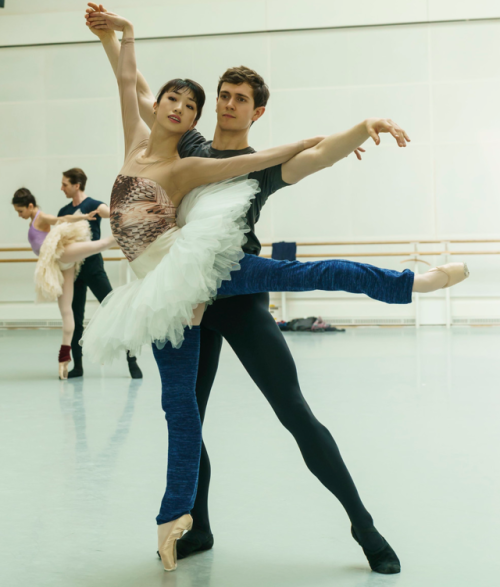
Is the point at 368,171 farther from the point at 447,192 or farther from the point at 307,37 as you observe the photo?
the point at 307,37

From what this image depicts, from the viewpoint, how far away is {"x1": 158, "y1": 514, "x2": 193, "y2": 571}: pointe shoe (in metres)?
1.56

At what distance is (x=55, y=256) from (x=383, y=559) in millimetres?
3427

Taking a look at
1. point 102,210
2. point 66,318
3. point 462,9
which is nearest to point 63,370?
point 66,318

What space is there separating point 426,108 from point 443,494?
7269mm

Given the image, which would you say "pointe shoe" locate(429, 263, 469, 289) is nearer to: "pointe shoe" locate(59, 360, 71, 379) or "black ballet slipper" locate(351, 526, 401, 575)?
"black ballet slipper" locate(351, 526, 401, 575)

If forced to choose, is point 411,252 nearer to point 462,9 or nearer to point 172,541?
point 462,9

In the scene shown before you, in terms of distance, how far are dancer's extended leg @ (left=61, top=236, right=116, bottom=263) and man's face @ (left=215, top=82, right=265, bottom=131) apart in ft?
8.69

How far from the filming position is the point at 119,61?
5.99ft

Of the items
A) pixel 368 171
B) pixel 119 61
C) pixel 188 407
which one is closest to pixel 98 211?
pixel 119 61

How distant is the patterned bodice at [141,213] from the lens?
1.63 meters

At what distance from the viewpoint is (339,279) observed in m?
1.48

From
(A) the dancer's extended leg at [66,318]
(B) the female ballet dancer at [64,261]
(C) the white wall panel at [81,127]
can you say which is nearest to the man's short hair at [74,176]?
(B) the female ballet dancer at [64,261]

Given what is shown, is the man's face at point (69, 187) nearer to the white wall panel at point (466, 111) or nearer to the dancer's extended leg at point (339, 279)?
the dancer's extended leg at point (339, 279)

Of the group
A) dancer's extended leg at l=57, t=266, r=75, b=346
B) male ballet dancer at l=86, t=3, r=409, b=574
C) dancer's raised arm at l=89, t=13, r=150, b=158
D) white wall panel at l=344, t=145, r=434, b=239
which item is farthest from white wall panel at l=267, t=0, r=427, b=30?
male ballet dancer at l=86, t=3, r=409, b=574
